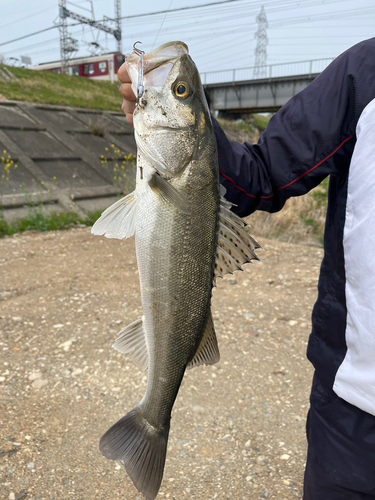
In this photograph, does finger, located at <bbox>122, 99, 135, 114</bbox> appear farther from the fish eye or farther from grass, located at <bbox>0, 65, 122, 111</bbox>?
grass, located at <bbox>0, 65, 122, 111</bbox>

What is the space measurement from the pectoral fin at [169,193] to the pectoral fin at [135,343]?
0.56m

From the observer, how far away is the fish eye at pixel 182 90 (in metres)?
1.61

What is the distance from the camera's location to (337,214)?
1.83m

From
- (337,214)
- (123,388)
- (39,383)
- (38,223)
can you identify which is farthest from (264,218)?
(337,214)

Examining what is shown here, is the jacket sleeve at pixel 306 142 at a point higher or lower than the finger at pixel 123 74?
lower

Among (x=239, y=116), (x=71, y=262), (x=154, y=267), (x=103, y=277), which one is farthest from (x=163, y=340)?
(x=239, y=116)

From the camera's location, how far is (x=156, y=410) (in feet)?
5.87

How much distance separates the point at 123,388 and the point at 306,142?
2922 mm

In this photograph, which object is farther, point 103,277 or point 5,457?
point 103,277

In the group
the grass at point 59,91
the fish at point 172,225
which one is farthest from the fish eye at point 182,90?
the grass at point 59,91

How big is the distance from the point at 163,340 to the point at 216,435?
2.11 m

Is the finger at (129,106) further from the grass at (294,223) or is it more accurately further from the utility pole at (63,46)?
the utility pole at (63,46)

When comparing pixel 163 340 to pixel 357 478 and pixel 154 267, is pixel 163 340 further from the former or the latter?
pixel 357 478

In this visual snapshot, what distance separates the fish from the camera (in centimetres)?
161
